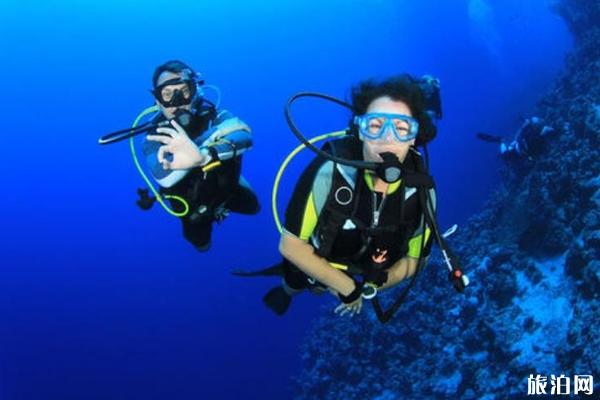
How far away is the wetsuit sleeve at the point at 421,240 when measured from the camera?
3.46m

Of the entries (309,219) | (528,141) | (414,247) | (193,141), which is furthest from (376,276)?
(528,141)

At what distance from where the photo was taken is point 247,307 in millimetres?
34188

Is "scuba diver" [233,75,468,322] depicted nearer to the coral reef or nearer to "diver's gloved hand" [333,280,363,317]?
"diver's gloved hand" [333,280,363,317]

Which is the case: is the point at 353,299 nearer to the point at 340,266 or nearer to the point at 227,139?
the point at 340,266

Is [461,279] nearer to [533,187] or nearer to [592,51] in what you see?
[533,187]

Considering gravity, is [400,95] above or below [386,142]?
above

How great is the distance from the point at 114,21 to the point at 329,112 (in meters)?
68.3

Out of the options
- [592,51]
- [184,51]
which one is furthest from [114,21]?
[592,51]

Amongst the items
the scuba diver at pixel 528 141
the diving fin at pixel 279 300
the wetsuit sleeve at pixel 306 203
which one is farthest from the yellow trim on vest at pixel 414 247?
the scuba diver at pixel 528 141

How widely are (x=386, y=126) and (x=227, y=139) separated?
2093 millimetres

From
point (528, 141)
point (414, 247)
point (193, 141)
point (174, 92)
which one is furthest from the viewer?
point (528, 141)

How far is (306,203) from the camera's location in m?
3.31

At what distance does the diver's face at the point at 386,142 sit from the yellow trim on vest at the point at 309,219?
0.50m

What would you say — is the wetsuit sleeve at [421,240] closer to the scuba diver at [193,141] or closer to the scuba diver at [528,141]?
the scuba diver at [193,141]
